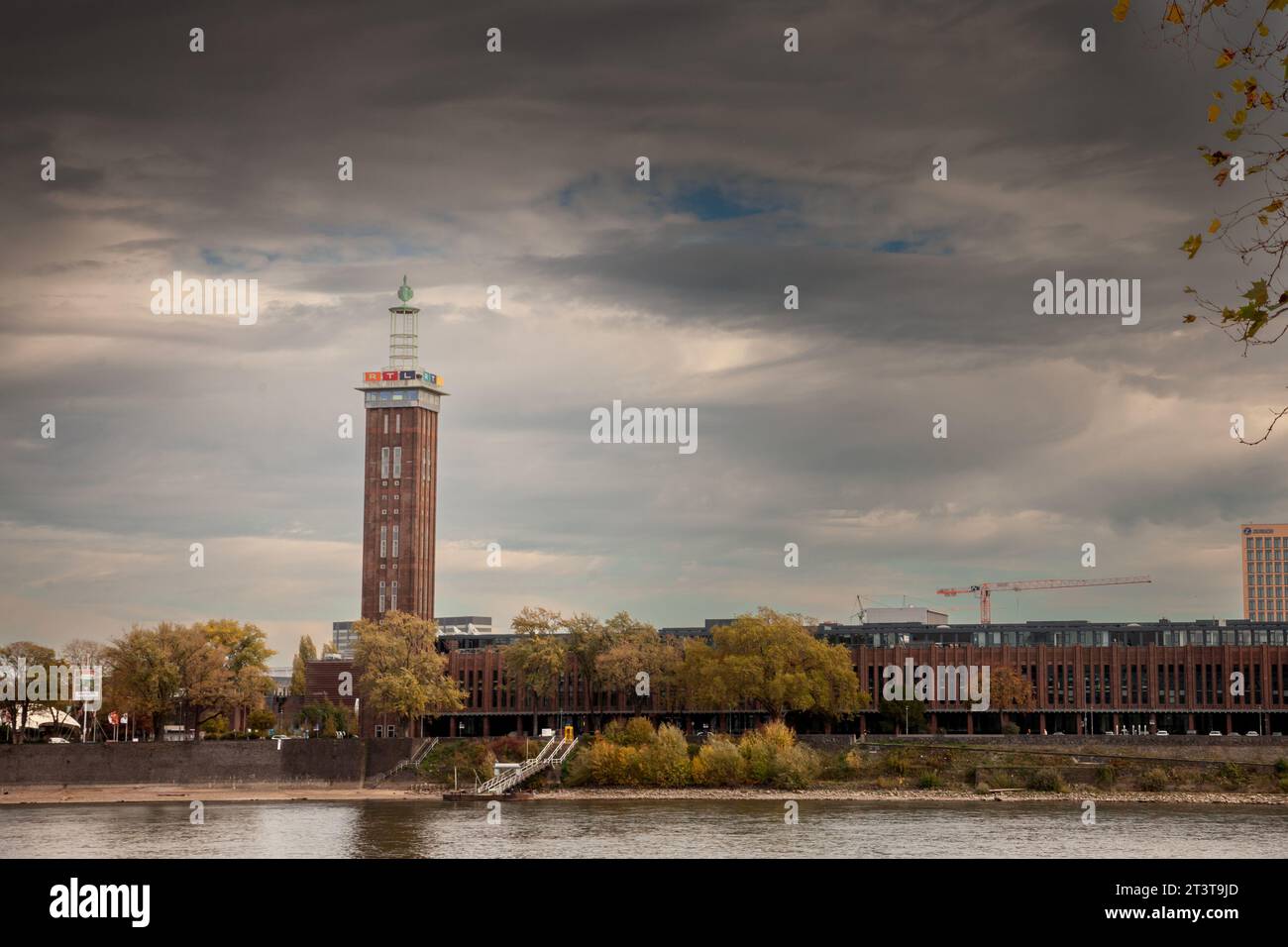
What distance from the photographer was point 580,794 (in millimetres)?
129375

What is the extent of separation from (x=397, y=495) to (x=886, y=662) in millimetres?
64777

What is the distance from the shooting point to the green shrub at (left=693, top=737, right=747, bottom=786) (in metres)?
132

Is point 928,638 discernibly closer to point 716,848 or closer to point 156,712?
point 156,712

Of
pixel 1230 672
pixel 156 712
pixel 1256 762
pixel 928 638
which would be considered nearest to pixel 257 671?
pixel 156 712

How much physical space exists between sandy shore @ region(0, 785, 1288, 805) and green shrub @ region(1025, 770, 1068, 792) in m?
1.26

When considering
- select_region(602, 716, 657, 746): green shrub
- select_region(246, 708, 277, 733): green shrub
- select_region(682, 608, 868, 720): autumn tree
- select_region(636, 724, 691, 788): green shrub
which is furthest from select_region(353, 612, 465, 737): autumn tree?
select_region(636, 724, 691, 788): green shrub

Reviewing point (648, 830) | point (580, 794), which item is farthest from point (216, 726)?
point (648, 830)

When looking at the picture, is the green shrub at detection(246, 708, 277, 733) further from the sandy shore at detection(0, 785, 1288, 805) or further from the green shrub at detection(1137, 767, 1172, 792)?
the green shrub at detection(1137, 767, 1172, 792)

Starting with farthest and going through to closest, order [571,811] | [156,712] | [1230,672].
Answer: [1230,672] → [156,712] → [571,811]

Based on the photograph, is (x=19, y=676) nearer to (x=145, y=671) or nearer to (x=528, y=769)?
(x=145, y=671)
